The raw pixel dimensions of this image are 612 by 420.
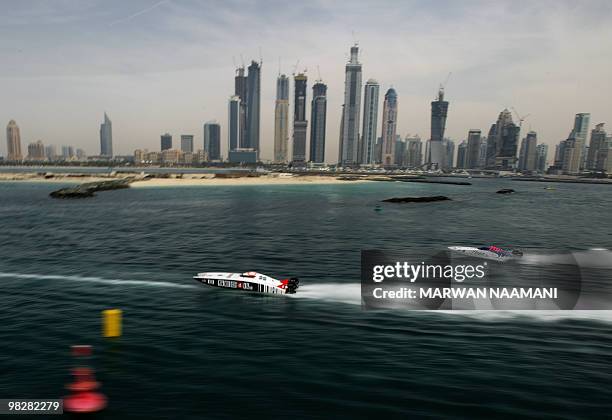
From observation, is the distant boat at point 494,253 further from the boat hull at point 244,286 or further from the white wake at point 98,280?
the white wake at point 98,280

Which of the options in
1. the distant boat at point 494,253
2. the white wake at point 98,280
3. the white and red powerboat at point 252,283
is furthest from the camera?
the distant boat at point 494,253

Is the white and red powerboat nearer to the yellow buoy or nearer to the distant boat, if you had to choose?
the yellow buoy

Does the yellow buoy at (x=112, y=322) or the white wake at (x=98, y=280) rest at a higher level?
the yellow buoy at (x=112, y=322)

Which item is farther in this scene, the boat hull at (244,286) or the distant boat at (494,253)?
the distant boat at (494,253)

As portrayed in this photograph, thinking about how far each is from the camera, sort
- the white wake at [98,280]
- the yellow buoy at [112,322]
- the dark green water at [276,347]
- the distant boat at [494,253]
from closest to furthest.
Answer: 1. the dark green water at [276,347]
2. the yellow buoy at [112,322]
3. the white wake at [98,280]
4. the distant boat at [494,253]

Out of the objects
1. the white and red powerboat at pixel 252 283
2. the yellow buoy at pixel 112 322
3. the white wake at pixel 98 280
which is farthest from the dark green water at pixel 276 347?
the white and red powerboat at pixel 252 283

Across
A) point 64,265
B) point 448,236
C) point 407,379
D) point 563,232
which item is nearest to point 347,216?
point 448,236

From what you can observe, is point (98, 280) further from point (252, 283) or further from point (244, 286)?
point (252, 283)

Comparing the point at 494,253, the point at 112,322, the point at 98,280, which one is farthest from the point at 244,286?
the point at 494,253

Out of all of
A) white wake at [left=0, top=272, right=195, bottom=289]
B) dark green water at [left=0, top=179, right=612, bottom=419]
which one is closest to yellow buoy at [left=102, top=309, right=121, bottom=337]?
dark green water at [left=0, top=179, right=612, bottom=419]
